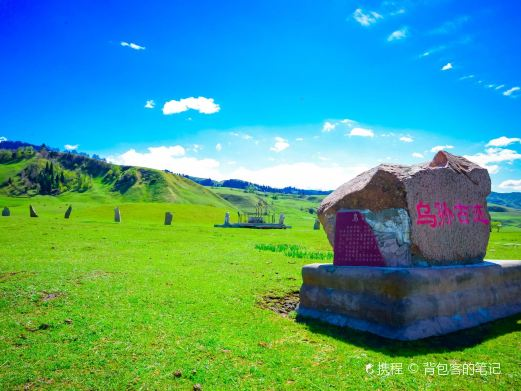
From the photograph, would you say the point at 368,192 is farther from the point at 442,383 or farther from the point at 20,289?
the point at 20,289

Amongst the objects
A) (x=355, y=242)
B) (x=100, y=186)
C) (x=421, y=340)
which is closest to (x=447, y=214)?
(x=355, y=242)

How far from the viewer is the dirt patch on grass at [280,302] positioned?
9.72 metres

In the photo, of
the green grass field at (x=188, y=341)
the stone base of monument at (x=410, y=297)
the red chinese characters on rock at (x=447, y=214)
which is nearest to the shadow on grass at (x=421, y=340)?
the green grass field at (x=188, y=341)

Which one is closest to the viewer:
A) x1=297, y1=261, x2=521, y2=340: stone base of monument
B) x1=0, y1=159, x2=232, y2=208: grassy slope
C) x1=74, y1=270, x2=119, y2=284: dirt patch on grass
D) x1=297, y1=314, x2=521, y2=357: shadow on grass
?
x1=297, y1=314, x2=521, y2=357: shadow on grass

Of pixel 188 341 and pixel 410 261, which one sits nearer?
pixel 188 341

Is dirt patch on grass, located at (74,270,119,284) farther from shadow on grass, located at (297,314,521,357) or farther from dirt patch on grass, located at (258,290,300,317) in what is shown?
shadow on grass, located at (297,314,521,357)

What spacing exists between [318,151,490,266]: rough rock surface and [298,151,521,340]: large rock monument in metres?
0.03

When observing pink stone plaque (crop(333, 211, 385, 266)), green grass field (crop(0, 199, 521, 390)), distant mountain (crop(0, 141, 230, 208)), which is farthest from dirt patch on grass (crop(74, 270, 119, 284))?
distant mountain (crop(0, 141, 230, 208))

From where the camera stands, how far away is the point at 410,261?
348 inches

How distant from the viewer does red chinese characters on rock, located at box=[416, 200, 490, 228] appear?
896 cm

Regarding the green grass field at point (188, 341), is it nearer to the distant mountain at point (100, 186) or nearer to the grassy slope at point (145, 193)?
the grassy slope at point (145, 193)

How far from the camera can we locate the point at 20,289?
973cm

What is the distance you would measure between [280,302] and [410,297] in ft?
13.1

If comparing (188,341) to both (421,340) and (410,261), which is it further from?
(410,261)
